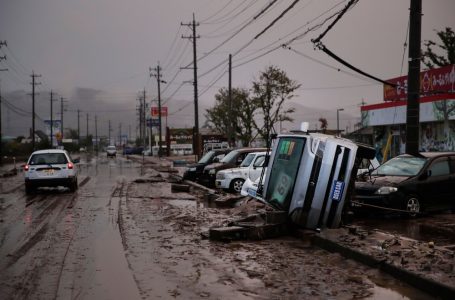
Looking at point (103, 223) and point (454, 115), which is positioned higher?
point (454, 115)

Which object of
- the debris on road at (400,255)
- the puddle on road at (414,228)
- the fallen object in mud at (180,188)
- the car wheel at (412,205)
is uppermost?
the car wheel at (412,205)

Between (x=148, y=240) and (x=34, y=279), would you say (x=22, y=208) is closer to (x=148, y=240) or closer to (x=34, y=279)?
(x=148, y=240)

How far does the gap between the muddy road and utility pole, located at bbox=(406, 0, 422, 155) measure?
5.62 metres

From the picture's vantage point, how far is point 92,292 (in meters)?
6.52

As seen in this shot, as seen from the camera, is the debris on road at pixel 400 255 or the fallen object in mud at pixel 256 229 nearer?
the debris on road at pixel 400 255

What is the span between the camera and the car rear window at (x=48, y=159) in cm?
2100

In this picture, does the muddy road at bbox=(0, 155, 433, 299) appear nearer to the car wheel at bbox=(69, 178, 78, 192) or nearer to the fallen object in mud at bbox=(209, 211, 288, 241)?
the fallen object in mud at bbox=(209, 211, 288, 241)

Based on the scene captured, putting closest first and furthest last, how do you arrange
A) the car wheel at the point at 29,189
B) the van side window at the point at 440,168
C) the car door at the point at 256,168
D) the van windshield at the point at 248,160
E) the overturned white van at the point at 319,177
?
1. the overturned white van at the point at 319,177
2. the van side window at the point at 440,168
3. the car door at the point at 256,168
4. the van windshield at the point at 248,160
5. the car wheel at the point at 29,189

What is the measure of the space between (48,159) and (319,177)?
46.4 ft

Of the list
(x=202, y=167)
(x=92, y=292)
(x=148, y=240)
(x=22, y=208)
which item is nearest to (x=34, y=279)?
(x=92, y=292)

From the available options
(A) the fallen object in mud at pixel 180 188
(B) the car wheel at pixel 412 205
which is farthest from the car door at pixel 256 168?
(B) the car wheel at pixel 412 205

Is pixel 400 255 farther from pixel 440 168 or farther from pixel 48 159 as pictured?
pixel 48 159

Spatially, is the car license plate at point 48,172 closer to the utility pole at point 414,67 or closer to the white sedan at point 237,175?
the white sedan at point 237,175

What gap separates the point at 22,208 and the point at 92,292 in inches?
403
